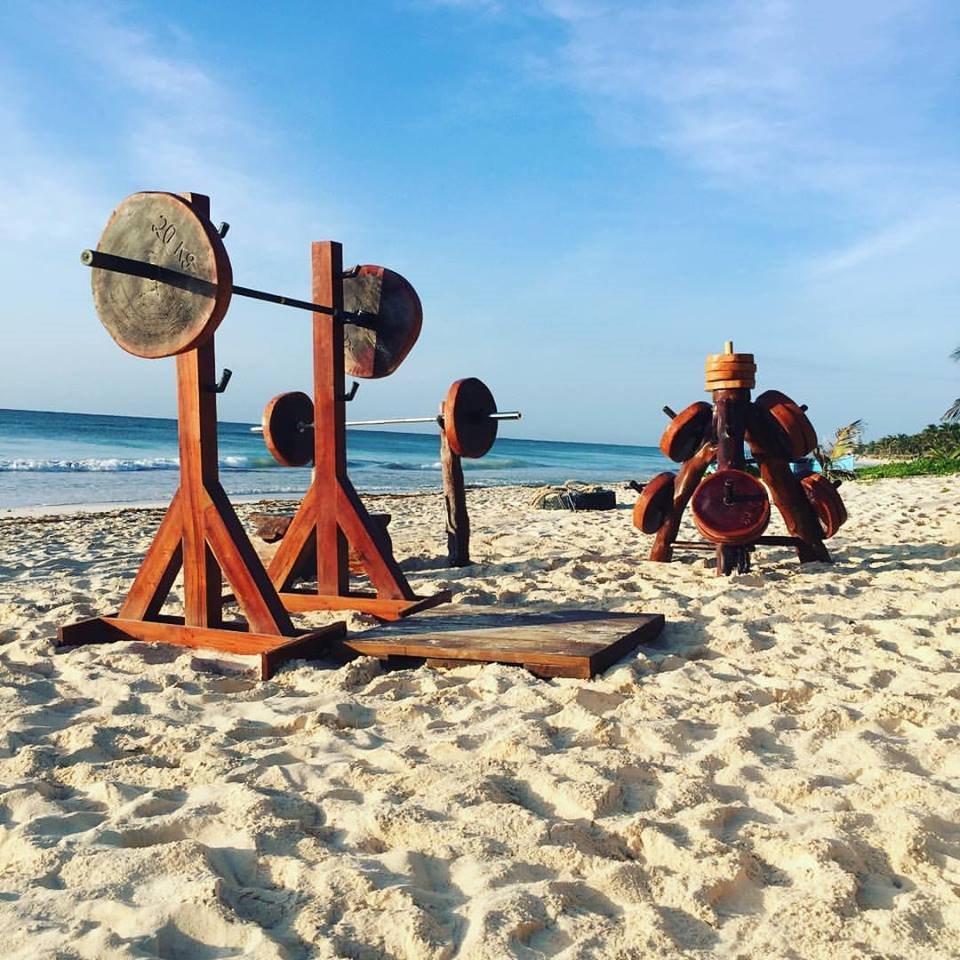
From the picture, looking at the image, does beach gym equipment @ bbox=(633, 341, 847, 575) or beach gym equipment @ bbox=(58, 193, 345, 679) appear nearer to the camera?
beach gym equipment @ bbox=(58, 193, 345, 679)

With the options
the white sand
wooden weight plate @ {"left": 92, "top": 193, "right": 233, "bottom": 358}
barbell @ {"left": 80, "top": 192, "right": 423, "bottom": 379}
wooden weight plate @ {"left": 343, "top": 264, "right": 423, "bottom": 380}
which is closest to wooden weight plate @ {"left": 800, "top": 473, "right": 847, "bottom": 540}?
the white sand

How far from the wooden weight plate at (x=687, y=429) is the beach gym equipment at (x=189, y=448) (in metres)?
3.52

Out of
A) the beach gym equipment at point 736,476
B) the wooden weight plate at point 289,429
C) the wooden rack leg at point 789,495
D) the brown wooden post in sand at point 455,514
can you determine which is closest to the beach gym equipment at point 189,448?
the wooden weight plate at point 289,429

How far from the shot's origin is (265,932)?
1886 mm

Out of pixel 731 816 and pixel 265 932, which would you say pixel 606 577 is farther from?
pixel 265 932

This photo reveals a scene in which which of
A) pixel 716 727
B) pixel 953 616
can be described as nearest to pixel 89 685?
pixel 716 727

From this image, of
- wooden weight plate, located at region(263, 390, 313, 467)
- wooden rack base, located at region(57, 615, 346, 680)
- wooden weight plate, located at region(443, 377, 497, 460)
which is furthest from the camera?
wooden weight plate, located at region(263, 390, 313, 467)

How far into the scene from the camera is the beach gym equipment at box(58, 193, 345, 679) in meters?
3.88

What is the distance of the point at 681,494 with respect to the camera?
6.93 metres

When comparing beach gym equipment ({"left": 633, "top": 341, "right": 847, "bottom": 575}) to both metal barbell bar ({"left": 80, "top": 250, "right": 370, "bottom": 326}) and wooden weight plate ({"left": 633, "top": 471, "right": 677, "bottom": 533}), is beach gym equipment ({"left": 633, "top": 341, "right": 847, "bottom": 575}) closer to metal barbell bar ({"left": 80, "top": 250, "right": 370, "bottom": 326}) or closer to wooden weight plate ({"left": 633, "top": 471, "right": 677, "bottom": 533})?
wooden weight plate ({"left": 633, "top": 471, "right": 677, "bottom": 533})

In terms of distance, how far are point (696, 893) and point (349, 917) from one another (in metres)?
0.83

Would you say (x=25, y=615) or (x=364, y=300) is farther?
(x=364, y=300)

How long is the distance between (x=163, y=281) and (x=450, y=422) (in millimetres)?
2328

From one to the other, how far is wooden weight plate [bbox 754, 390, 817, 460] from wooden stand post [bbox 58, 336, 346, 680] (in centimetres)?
396
